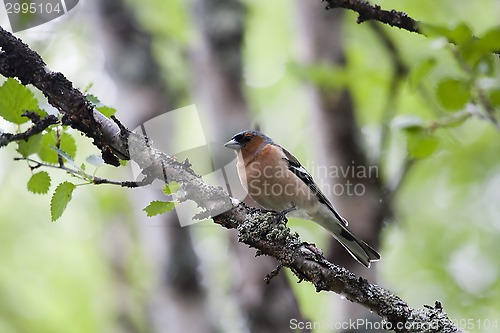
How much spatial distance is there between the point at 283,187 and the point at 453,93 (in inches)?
138

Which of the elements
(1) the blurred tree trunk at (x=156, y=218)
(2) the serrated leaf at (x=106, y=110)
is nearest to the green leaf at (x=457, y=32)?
(2) the serrated leaf at (x=106, y=110)

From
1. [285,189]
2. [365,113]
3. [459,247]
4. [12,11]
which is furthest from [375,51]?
[12,11]

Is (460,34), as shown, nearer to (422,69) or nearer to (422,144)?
(422,69)

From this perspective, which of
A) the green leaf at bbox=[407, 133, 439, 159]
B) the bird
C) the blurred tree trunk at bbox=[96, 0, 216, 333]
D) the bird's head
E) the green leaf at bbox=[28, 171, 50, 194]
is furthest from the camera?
the blurred tree trunk at bbox=[96, 0, 216, 333]

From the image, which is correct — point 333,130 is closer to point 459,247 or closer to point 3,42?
point 3,42

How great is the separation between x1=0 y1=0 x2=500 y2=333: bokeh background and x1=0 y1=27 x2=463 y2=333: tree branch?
1.12ft

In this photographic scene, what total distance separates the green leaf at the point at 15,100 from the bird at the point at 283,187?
280 cm

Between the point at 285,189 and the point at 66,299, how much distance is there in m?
6.85

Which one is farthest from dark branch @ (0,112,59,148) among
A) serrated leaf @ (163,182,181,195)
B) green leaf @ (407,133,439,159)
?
green leaf @ (407,133,439,159)

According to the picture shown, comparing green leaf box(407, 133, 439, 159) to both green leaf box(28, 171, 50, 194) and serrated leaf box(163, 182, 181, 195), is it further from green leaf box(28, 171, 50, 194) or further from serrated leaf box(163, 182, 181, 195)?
green leaf box(28, 171, 50, 194)

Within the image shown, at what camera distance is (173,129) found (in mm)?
6895

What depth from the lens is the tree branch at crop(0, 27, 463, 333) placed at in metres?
2.74

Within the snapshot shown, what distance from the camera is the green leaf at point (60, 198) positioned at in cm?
285

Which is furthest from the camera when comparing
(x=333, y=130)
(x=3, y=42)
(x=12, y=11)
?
(x=333, y=130)
